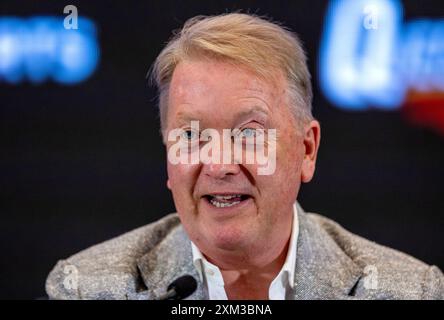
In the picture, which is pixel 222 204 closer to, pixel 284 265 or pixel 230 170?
pixel 230 170

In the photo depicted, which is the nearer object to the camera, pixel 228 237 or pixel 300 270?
pixel 228 237

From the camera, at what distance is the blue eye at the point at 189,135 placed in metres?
1.74

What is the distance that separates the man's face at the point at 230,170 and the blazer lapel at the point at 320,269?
0.14 meters

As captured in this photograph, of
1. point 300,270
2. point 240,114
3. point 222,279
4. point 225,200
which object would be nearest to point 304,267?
point 300,270

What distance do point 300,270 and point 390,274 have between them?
22 centimetres

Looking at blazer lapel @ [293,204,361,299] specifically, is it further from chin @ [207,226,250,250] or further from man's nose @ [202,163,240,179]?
man's nose @ [202,163,240,179]

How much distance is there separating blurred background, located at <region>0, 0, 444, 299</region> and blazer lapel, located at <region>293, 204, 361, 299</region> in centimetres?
23

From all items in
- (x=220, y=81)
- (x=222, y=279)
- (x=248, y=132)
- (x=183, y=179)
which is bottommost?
(x=222, y=279)

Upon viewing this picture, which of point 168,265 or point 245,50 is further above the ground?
point 245,50

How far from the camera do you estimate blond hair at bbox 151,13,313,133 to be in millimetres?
1718

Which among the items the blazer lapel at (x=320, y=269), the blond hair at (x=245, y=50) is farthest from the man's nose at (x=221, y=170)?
the blazer lapel at (x=320, y=269)

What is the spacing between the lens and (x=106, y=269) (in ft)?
6.20
